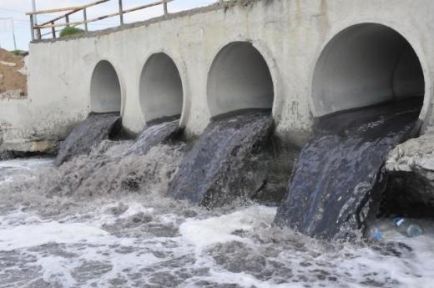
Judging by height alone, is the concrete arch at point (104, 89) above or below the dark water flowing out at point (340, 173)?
above

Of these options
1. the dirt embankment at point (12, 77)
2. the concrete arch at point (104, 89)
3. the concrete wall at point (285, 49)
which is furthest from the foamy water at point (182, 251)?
the dirt embankment at point (12, 77)

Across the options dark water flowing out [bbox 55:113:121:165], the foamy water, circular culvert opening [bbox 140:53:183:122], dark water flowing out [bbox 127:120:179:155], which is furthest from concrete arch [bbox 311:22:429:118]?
dark water flowing out [bbox 55:113:121:165]

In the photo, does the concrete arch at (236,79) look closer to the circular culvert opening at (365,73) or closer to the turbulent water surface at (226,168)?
the turbulent water surface at (226,168)

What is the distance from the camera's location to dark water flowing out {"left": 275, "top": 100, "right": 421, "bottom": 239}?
19.1ft

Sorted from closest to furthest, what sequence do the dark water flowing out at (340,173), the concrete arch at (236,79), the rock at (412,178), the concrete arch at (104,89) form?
the rock at (412,178), the dark water flowing out at (340,173), the concrete arch at (236,79), the concrete arch at (104,89)

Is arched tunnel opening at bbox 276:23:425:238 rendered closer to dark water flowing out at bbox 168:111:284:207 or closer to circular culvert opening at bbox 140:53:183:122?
dark water flowing out at bbox 168:111:284:207

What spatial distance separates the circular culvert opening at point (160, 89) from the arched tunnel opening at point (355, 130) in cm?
515

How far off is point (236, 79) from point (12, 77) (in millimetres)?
10926

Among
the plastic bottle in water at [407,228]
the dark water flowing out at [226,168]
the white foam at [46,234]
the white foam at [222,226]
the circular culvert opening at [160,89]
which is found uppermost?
the circular culvert opening at [160,89]

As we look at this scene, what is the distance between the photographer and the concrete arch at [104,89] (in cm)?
1432

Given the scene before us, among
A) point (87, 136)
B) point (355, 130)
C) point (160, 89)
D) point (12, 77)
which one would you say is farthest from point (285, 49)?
point (12, 77)

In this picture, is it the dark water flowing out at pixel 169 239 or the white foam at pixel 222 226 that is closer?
the dark water flowing out at pixel 169 239

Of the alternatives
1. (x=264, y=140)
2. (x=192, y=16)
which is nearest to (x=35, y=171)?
(x=192, y=16)

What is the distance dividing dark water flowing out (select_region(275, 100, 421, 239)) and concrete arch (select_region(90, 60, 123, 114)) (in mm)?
8169
